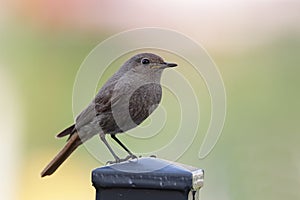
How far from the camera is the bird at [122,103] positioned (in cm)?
135

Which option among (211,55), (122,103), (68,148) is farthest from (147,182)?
(211,55)

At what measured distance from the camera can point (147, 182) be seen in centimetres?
99

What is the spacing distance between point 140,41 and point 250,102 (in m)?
1.59

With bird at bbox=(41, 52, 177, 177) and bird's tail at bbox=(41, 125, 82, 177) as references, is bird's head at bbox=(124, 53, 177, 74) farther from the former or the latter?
bird's tail at bbox=(41, 125, 82, 177)

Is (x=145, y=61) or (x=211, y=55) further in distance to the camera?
(x=211, y=55)

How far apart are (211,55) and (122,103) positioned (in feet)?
4.62

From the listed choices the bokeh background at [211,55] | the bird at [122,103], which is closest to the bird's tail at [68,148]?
the bird at [122,103]

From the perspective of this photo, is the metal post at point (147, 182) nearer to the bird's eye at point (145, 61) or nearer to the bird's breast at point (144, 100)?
the bird's breast at point (144, 100)

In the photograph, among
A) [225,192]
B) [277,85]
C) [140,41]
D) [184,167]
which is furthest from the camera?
[277,85]

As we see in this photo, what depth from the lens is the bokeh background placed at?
2.67m

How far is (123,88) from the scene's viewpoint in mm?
1380

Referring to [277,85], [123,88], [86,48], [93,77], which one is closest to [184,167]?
[93,77]

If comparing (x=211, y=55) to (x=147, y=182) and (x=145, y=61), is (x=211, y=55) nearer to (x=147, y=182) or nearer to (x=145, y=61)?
(x=145, y=61)

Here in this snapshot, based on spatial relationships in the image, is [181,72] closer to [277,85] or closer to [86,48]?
[86,48]
